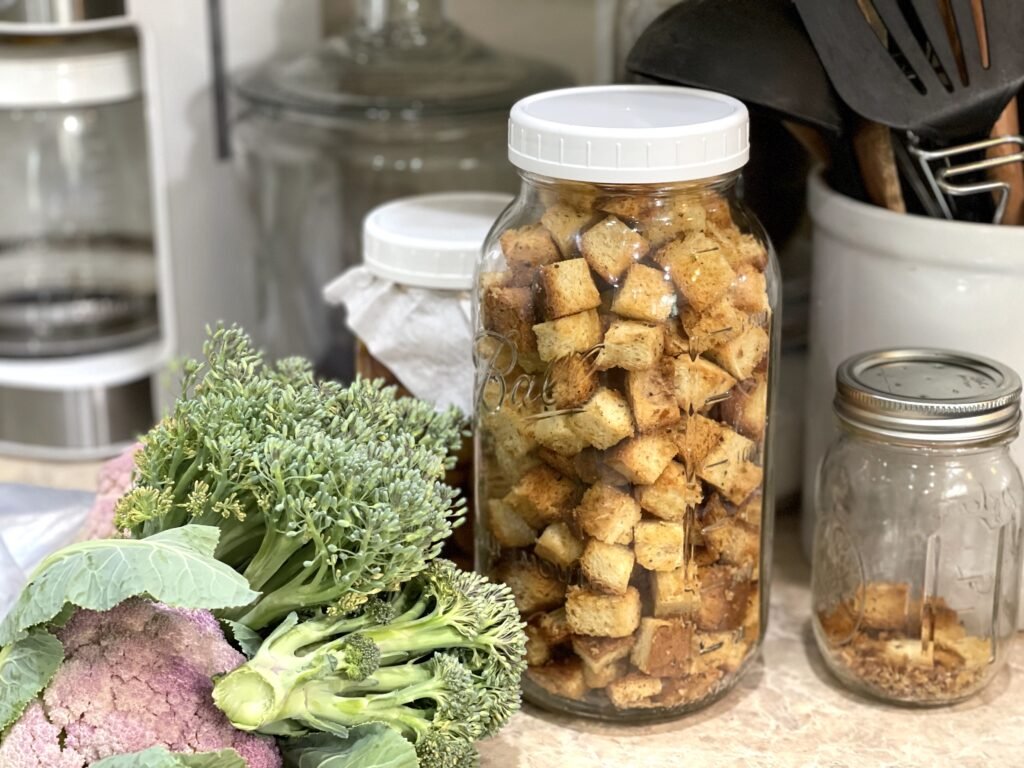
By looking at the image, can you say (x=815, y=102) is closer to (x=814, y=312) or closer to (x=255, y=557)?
(x=814, y=312)

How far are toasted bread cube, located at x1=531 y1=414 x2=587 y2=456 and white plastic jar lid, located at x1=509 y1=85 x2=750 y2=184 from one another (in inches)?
5.4

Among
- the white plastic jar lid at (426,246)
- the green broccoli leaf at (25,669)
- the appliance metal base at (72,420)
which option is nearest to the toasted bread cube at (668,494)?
the white plastic jar lid at (426,246)

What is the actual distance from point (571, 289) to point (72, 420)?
63 cm

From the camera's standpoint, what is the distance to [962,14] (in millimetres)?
869

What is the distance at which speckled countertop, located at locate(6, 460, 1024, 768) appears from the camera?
0.82 meters

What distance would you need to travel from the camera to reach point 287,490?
72cm

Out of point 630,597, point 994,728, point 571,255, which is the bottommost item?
point 994,728

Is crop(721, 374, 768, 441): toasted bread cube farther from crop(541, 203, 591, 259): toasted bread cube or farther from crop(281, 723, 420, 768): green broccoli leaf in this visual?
crop(281, 723, 420, 768): green broccoli leaf

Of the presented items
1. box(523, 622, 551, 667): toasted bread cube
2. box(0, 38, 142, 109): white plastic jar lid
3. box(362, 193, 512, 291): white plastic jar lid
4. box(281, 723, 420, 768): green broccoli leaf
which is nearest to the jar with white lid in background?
box(362, 193, 512, 291): white plastic jar lid

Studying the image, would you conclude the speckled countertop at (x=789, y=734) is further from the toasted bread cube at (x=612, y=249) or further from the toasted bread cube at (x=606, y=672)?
the toasted bread cube at (x=612, y=249)

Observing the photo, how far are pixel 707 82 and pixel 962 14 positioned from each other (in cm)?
16

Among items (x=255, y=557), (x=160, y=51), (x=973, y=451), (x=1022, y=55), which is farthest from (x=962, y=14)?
(x=160, y=51)

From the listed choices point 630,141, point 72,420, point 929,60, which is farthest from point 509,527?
point 72,420

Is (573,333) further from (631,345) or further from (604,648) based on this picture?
(604,648)
